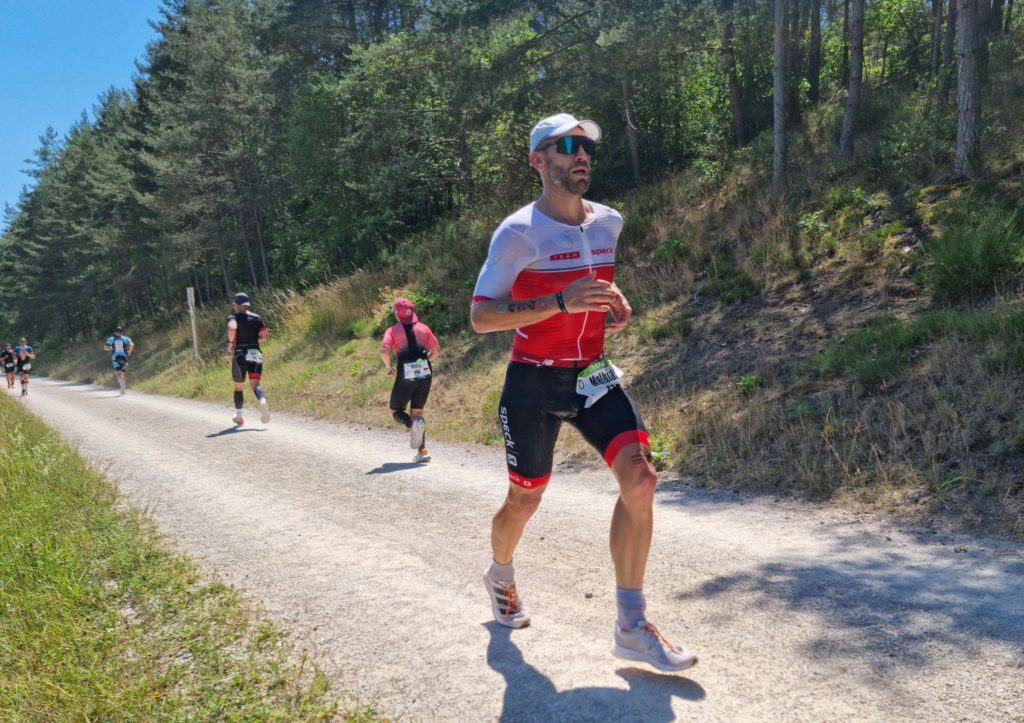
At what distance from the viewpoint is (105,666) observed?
3.49 meters

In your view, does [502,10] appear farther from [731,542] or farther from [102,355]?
[102,355]

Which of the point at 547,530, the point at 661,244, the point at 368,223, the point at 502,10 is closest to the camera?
the point at 547,530

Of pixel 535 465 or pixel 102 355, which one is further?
pixel 102 355

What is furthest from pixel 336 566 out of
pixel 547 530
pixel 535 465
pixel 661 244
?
pixel 661 244

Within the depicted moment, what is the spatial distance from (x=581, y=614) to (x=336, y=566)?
1897 millimetres

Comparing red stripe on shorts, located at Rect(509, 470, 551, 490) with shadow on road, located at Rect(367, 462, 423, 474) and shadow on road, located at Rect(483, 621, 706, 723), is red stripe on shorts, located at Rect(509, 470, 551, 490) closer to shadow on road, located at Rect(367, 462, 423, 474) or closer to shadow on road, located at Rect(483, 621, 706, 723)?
shadow on road, located at Rect(483, 621, 706, 723)

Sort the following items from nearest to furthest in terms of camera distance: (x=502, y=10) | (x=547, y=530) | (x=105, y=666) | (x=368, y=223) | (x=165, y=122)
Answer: (x=105, y=666)
(x=547, y=530)
(x=502, y=10)
(x=368, y=223)
(x=165, y=122)

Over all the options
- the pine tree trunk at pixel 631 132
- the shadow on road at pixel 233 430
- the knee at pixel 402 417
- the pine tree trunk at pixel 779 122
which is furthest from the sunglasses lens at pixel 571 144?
the pine tree trunk at pixel 631 132

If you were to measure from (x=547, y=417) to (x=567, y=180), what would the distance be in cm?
108

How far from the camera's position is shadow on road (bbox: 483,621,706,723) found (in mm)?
2945

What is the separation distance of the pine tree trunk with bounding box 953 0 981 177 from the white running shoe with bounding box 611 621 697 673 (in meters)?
10.5

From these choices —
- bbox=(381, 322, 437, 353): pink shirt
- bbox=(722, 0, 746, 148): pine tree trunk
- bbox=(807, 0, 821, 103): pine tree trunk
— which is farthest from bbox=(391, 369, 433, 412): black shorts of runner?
bbox=(807, 0, 821, 103): pine tree trunk

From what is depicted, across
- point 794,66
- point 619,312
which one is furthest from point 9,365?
point 619,312

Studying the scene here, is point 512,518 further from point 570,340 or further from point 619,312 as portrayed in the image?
point 619,312
